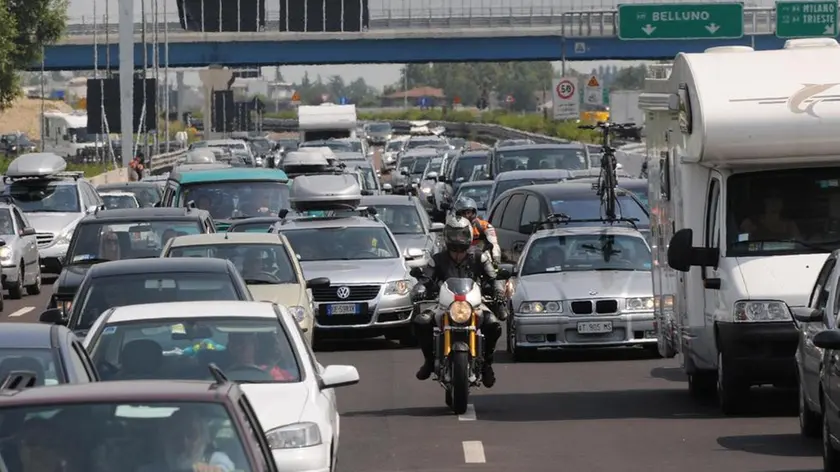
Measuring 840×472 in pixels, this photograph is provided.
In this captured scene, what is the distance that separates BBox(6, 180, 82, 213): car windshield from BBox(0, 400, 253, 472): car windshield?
92.9ft

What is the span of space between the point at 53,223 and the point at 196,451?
2814cm

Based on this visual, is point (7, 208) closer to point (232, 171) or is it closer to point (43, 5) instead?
point (232, 171)

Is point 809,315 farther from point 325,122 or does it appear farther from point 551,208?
point 325,122

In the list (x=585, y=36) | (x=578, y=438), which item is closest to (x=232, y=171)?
(x=578, y=438)

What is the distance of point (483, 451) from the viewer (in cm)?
1375

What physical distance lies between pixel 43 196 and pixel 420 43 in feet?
208

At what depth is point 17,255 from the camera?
98.1 ft

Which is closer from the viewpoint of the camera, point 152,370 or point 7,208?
point 152,370

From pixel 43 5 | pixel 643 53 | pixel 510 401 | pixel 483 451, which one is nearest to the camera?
pixel 483 451

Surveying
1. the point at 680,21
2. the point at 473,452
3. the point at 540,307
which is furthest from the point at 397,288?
the point at 680,21

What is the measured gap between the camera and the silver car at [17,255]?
97.2 ft

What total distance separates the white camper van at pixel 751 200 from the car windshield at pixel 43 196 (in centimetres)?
2092

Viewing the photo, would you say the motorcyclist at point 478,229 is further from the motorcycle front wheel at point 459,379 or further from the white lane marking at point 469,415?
the motorcycle front wheel at point 459,379

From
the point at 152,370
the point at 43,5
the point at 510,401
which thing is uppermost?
the point at 43,5
